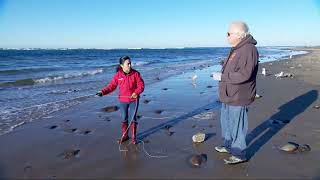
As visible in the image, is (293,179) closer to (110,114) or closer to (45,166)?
(45,166)

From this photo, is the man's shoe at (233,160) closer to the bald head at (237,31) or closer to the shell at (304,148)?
the shell at (304,148)

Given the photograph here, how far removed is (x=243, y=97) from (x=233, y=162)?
99cm

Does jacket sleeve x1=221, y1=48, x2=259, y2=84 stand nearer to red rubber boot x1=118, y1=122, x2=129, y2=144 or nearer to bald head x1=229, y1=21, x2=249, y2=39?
bald head x1=229, y1=21, x2=249, y2=39

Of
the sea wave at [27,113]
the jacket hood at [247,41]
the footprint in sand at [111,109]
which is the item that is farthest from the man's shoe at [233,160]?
the footprint in sand at [111,109]

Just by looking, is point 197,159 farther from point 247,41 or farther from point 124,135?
point 247,41

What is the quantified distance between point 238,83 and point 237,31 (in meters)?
0.74

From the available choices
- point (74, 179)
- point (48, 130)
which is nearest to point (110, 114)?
point (48, 130)

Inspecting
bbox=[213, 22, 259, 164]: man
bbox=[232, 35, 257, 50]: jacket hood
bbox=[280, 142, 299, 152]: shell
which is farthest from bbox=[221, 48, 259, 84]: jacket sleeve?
bbox=[280, 142, 299, 152]: shell

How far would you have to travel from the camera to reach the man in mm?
4941

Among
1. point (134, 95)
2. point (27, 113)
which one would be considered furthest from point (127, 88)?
point (27, 113)

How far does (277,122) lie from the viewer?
788 centimetres

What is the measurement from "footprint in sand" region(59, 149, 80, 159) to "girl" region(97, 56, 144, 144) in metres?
0.88

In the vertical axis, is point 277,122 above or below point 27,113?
above

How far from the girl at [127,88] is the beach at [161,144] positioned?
1.26 ft
